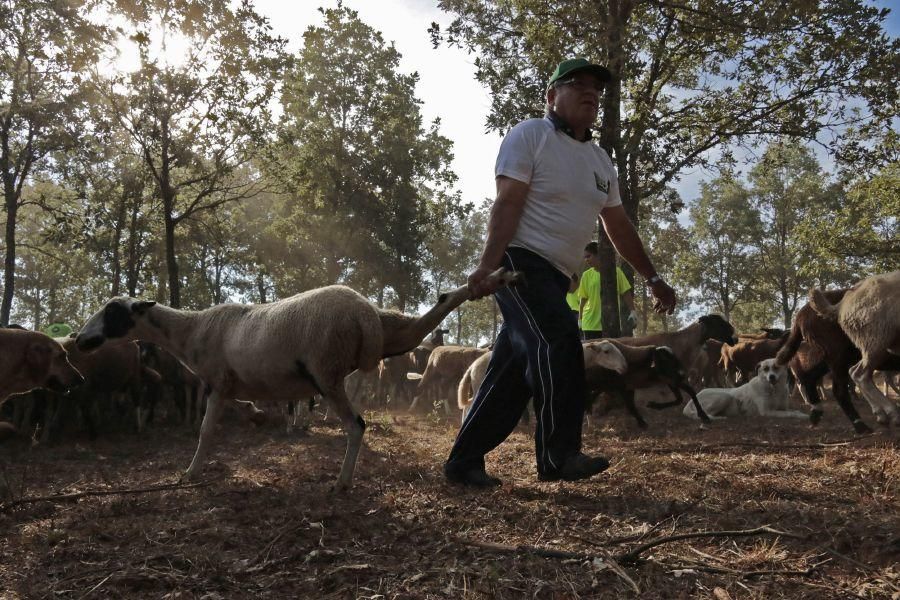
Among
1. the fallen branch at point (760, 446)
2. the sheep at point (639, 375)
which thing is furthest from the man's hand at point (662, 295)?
the sheep at point (639, 375)

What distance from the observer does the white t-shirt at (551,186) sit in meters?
4.16

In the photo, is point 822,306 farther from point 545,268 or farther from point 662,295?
point 545,268

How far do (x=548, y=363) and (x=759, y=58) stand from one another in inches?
505

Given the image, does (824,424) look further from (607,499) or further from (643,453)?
(607,499)

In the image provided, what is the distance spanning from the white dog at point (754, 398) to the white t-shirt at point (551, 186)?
876 cm

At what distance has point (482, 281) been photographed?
160 inches

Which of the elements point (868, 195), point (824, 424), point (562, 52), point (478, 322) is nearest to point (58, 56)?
point (562, 52)

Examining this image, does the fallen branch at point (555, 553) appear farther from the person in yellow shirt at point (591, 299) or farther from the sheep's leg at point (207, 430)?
the person in yellow shirt at point (591, 299)

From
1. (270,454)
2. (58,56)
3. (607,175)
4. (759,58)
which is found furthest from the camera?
(58,56)

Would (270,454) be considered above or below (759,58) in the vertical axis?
below

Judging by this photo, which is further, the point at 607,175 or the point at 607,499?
the point at 607,175

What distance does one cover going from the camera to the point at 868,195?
78.2 ft

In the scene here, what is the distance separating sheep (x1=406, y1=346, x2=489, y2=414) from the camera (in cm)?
1662

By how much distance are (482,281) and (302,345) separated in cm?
190
